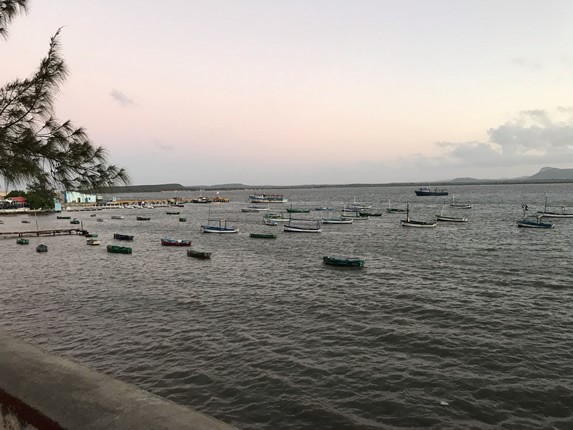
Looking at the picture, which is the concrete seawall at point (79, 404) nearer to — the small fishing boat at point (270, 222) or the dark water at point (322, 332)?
the dark water at point (322, 332)

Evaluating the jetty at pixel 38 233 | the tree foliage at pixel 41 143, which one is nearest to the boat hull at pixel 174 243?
the jetty at pixel 38 233

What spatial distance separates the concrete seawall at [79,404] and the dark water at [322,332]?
12.1 meters

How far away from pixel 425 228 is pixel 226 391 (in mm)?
74125

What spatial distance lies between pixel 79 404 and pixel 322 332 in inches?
858

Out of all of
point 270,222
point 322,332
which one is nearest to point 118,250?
point 322,332

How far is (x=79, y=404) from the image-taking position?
4.80m

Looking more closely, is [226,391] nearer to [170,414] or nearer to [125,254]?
[170,414]

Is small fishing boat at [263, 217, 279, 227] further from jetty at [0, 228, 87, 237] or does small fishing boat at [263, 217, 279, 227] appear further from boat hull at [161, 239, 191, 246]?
jetty at [0, 228, 87, 237]

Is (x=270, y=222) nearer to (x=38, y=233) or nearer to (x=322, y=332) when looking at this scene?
(x=38, y=233)

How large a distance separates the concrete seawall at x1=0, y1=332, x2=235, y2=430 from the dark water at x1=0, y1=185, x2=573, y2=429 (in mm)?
12112

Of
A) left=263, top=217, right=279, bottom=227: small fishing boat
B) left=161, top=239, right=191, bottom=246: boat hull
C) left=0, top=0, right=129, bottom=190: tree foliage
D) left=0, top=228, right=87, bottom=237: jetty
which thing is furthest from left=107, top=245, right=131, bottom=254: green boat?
left=0, top=0, right=129, bottom=190: tree foliage

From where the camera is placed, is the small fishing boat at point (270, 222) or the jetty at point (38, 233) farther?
the small fishing boat at point (270, 222)

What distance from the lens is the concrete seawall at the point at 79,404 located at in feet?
14.6

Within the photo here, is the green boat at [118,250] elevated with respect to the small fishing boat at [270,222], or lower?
lower
